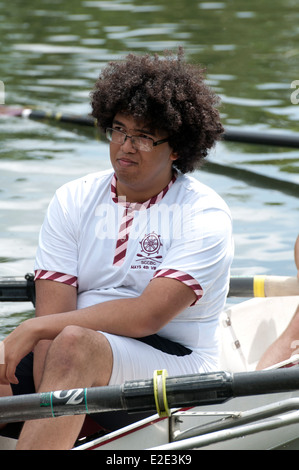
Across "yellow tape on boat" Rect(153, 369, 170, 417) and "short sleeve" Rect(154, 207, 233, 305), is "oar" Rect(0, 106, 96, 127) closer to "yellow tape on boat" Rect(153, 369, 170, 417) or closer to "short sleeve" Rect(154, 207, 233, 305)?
"short sleeve" Rect(154, 207, 233, 305)

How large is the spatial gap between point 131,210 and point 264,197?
4193 mm

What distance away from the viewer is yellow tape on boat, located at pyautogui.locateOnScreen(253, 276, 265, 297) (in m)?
4.29

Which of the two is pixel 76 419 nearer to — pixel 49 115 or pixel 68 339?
pixel 68 339

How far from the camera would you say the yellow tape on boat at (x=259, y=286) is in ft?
14.1

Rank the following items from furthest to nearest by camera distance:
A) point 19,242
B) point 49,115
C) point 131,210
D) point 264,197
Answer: point 49,115 < point 264,197 < point 19,242 < point 131,210

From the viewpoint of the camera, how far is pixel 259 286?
4.29 m

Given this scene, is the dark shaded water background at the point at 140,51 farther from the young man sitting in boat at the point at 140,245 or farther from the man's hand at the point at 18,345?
the man's hand at the point at 18,345

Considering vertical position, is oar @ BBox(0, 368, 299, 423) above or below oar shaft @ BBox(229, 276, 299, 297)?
above

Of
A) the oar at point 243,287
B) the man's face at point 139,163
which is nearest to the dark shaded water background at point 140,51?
the oar at point 243,287

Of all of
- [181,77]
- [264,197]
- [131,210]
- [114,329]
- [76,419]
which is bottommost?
[264,197]

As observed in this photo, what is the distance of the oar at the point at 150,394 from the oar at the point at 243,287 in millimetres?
1244

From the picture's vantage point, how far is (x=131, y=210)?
3492mm

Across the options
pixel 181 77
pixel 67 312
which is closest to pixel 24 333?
pixel 67 312

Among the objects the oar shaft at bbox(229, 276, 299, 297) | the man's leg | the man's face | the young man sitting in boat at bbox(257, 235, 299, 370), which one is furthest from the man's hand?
the oar shaft at bbox(229, 276, 299, 297)
